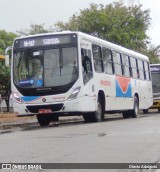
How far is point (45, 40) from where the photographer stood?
747 inches

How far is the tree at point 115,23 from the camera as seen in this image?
45.1 m

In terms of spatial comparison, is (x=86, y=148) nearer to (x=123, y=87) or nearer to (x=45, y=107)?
(x=45, y=107)

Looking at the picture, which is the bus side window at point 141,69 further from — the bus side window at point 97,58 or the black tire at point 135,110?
the bus side window at point 97,58

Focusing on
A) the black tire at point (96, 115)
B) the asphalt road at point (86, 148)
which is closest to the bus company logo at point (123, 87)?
the black tire at point (96, 115)

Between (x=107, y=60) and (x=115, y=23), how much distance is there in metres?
24.4

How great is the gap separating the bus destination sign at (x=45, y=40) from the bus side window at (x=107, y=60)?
10.1 feet

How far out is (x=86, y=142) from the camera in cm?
1205

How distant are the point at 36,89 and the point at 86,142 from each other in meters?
6.87

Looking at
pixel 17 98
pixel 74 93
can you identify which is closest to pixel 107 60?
pixel 74 93

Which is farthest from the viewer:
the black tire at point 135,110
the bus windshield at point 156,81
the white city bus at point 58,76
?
the bus windshield at point 156,81

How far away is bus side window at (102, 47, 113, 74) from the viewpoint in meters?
21.6

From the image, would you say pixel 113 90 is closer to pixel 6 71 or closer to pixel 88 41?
pixel 88 41

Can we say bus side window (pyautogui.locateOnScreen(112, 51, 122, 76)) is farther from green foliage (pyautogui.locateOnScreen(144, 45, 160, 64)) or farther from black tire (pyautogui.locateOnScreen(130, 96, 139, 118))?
green foliage (pyautogui.locateOnScreen(144, 45, 160, 64))

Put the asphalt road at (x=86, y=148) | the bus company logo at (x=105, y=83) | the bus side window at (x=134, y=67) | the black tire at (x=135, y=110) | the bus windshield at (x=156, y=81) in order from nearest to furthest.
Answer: the asphalt road at (x=86, y=148) < the bus company logo at (x=105, y=83) < the black tire at (x=135, y=110) < the bus side window at (x=134, y=67) < the bus windshield at (x=156, y=81)
